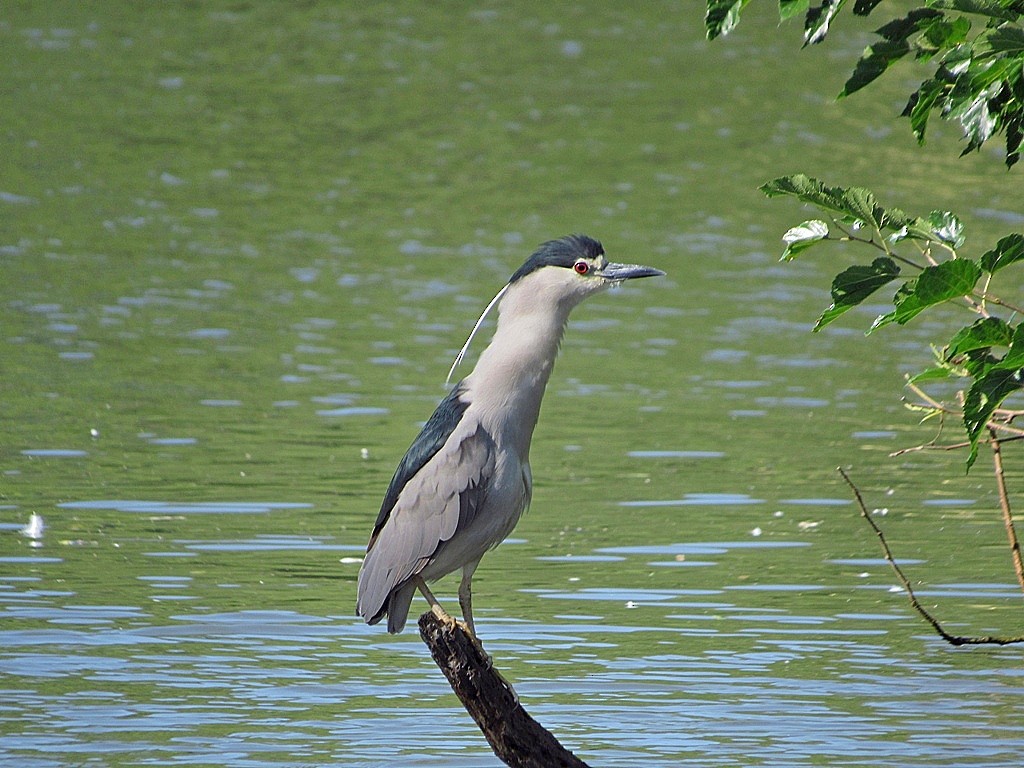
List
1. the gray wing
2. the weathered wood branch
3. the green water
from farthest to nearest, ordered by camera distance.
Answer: the green water < the gray wing < the weathered wood branch

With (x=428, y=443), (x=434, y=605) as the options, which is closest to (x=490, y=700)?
(x=434, y=605)

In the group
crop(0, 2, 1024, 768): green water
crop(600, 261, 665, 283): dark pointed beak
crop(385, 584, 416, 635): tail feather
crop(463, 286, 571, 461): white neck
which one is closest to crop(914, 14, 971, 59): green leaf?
crop(600, 261, 665, 283): dark pointed beak

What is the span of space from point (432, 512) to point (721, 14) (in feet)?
7.88

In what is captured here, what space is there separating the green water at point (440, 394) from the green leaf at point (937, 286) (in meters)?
3.62

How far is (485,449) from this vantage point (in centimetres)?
655

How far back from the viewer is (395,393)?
15.1 m

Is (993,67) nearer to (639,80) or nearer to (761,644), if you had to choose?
(761,644)

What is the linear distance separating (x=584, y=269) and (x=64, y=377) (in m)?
9.57

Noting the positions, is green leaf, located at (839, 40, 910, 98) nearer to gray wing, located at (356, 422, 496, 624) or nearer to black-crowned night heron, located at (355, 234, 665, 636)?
black-crowned night heron, located at (355, 234, 665, 636)

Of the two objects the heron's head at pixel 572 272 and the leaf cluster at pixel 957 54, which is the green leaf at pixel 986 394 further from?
the heron's head at pixel 572 272

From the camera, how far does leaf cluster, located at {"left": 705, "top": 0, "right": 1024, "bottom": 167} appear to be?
14.5ft

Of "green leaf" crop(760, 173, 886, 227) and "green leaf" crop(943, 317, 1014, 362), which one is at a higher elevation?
"green leaf" crop(760, 173, 886, 227)

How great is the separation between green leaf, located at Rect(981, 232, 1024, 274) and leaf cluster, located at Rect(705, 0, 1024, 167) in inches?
14.5

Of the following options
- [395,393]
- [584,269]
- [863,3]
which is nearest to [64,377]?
[395,393]
